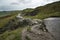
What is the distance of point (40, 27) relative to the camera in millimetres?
28828

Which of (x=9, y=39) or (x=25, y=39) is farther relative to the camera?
(x=9, y=39)

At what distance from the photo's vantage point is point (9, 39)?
27.2 m

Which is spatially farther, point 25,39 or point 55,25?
point 55,25

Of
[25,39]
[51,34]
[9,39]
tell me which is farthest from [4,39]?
[51,34]

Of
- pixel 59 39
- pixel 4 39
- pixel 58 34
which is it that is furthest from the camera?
pixel 4 39

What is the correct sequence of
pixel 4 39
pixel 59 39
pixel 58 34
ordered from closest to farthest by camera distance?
pixel 59 39 → pixel 58 34 → pixel 4 39

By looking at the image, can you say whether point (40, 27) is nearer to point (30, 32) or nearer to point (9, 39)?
point (30, 32)

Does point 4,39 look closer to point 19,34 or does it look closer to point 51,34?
point 19,34

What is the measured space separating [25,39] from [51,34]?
4473mm

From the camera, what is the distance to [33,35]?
26.1m

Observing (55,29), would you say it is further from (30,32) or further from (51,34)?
(30,32)

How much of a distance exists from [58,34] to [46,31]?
2.28m

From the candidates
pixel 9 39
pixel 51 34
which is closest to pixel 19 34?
pixel 9 39

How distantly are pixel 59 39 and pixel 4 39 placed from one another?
10.1 m
